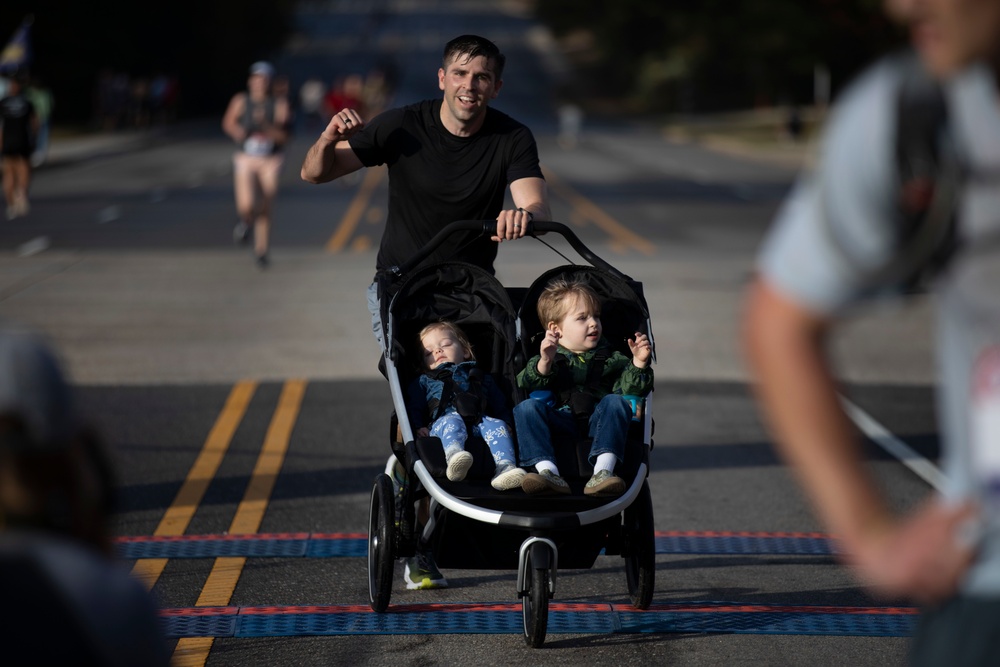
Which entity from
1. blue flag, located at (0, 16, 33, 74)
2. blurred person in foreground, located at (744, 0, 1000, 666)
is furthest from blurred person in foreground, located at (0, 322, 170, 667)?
blue flag, located at (0, 16, 33, 74)

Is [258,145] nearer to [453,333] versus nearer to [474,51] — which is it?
[474,51]

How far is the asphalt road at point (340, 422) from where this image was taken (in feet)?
19.4

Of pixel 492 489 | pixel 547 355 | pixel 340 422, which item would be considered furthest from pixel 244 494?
pixel 492 489

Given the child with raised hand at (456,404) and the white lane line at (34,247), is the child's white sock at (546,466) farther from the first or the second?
the white lane line at (34,247)

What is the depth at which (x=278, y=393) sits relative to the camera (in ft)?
36.7

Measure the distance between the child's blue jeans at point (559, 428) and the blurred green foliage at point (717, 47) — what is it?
50354mm

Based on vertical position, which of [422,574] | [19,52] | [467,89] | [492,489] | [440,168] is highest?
[467,89]

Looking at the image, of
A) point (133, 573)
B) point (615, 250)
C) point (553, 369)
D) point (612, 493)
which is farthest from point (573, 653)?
point (615, 250)

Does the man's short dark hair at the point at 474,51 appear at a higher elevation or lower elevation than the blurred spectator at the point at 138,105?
higher

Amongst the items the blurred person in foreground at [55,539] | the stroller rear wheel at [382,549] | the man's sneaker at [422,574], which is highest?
the blurred person in foreground at [55,539]

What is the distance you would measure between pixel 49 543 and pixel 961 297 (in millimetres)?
1509

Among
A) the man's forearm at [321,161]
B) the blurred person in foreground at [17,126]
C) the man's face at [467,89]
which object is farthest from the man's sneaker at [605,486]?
the blurred person in foreground at [17,126]

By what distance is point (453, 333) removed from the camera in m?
6.31

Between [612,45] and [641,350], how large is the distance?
86.3 metres
